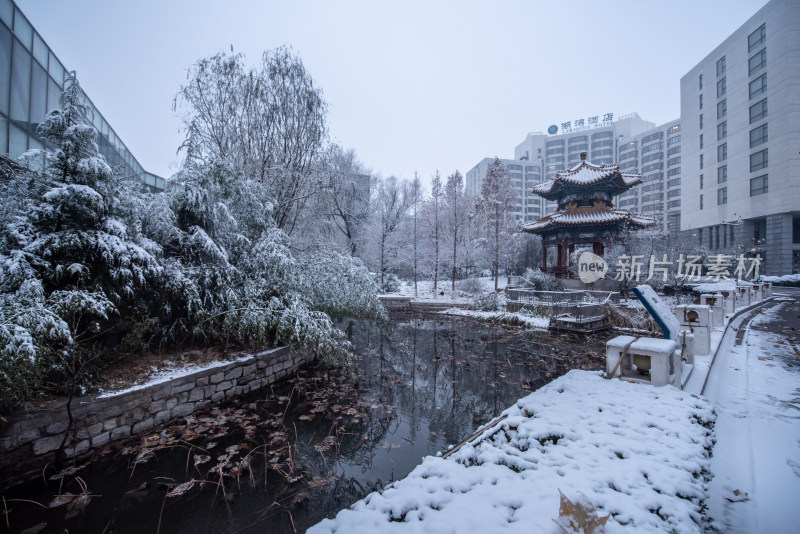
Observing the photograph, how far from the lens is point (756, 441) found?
341 cm

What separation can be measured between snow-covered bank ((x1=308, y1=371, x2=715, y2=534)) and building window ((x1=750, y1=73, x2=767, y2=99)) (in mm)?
39979

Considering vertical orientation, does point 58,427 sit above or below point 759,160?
below

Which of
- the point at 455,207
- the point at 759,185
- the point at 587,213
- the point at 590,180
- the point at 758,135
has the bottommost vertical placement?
the point at 587,213

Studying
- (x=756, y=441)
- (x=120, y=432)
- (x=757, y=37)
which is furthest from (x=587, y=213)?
(x=757, y=37)

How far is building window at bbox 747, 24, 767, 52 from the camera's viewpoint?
28172mm

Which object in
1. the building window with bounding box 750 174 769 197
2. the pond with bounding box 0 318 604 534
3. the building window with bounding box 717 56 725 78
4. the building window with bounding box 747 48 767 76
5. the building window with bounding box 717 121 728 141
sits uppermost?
the building window with bounding box 717 56 725 78

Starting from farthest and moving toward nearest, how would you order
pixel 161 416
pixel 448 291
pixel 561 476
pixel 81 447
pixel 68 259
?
1. pixel 448 291
2. pixel 161 416
3. pixel 68 259
4. pixel 81 447
5. pixel 561 476

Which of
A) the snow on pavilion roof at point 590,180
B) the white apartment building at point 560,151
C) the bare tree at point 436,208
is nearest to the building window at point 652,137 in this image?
the white apartment building at point 560,151

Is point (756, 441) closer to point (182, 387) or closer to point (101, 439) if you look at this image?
point (182, 387)

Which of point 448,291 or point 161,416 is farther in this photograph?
point 448,291

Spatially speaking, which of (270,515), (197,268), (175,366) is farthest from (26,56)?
(270,515)

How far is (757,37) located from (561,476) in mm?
45015

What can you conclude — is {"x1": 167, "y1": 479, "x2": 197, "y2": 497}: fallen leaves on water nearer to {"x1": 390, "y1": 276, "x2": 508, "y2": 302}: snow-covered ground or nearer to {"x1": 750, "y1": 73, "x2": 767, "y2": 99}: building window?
{"x1": 390, "y1": 276, "x2": 508, "y2": 302}: snow-covered ground

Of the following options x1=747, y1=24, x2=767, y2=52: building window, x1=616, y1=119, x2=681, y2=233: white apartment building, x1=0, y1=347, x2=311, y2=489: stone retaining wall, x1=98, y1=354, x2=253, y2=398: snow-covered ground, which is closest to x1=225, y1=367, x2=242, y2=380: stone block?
x1=0, y1=347, x2=311, y2=489: stone retaining wall
